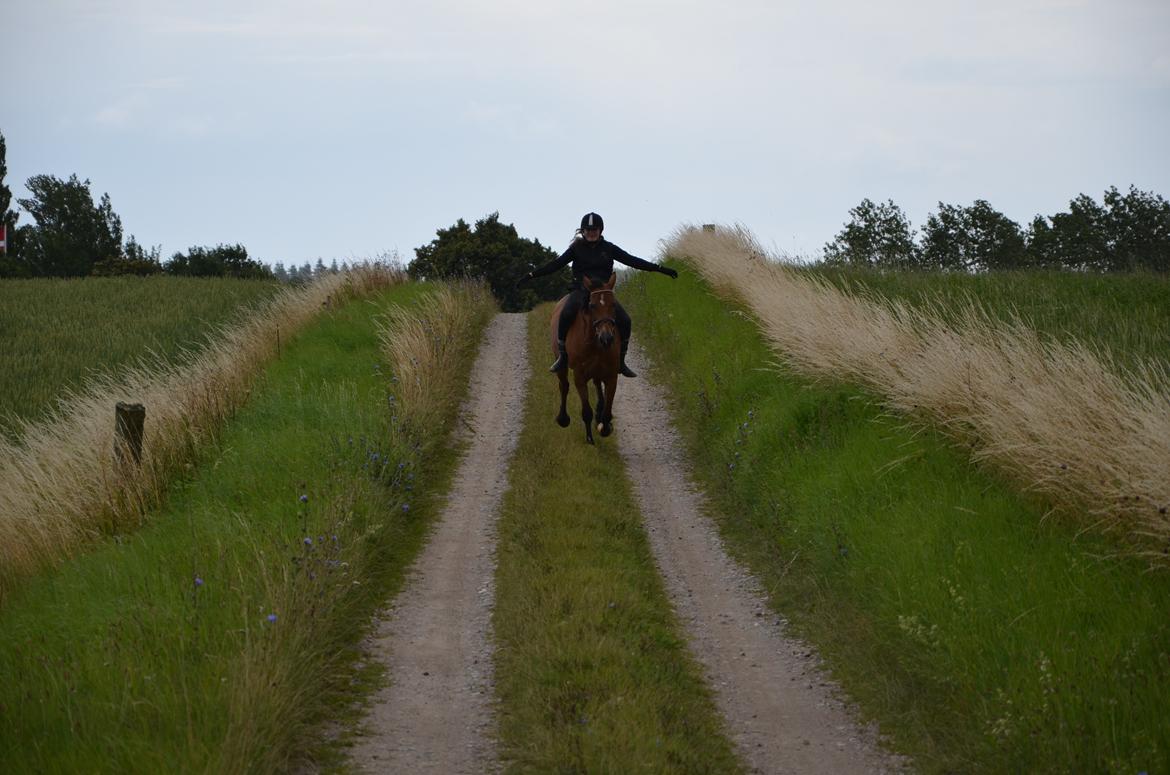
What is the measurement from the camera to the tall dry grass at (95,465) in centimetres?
1051

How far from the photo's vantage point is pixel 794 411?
13203 millimetres

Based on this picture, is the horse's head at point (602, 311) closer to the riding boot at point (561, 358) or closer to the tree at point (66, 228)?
the riding boot at point (561, 358)

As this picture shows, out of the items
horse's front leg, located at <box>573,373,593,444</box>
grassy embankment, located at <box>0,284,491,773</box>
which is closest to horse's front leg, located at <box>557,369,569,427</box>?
horse's front leg, located at <box>573,373,593,444</box>

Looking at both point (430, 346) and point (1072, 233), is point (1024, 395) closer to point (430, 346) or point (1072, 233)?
point (430, 346)

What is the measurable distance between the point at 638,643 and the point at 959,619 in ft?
7.54

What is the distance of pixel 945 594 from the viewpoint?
7.78 m

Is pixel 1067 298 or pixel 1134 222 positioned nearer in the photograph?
pixel 1067 298

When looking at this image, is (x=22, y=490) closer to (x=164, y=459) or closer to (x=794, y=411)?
(x=164, y=459)

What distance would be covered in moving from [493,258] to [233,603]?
4366 cm

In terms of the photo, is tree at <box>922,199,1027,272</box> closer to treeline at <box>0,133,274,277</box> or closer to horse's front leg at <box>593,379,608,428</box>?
horse's front leg at <box>593,379,608,428</box>

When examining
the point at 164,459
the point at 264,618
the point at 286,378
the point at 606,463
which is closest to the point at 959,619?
the point at 264,618

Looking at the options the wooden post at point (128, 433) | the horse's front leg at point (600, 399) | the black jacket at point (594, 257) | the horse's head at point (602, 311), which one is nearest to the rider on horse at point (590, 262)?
the black jacket at point (594, 257)

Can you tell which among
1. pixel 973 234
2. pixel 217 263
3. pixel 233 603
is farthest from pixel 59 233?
pixel 233 603

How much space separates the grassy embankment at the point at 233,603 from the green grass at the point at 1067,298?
24.9 feet
